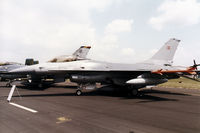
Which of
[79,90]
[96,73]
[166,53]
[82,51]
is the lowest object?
[79,90]

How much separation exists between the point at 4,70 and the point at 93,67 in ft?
43.4

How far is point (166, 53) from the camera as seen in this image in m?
15.9

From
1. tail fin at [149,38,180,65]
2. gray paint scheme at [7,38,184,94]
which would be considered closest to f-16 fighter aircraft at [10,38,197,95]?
gray paint scheme at [7,38,184,94]

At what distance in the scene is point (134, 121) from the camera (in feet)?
17.9

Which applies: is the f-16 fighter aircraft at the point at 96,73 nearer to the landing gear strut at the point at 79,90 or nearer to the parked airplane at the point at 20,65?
the landing gear strut at the point at 79,90

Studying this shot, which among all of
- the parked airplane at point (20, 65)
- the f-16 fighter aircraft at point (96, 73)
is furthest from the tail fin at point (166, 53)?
the parked airplane at point (20, 65)

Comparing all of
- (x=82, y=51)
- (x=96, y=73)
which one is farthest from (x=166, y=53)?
(x=82, y=51)

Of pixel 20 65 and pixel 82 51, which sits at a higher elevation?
pixel 82 51

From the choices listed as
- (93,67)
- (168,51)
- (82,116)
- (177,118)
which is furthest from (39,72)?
(168,51)

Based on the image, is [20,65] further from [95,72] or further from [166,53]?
[166,53]

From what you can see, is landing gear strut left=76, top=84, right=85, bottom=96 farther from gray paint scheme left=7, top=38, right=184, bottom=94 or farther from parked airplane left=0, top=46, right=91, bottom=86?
parked airplane left=0, top=46, right=91, bottom=86

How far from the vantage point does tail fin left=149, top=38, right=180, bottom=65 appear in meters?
16.0

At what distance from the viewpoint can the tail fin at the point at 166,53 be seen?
A: 1598cm

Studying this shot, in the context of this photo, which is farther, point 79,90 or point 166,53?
point 166,53
